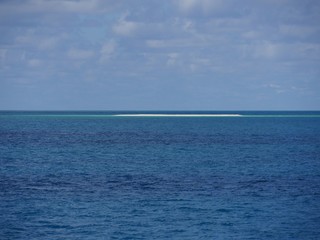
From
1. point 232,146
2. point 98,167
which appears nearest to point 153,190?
point 98,167

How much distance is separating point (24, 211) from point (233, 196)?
15759 millimetres

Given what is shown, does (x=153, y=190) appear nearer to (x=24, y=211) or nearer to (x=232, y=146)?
(x=24, y=211)

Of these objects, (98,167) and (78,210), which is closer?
(78,210)

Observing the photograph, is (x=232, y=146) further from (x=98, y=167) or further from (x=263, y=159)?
(x=98, y=167)

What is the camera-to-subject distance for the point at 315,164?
228 feet

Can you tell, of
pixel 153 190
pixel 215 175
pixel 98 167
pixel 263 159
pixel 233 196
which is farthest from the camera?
pixel 263 159

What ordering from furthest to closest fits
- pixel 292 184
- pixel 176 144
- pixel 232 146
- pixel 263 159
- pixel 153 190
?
1. pixel 176 144
2. pixel 232 146
3. pixel 263 159
4. pixel 292 184
5. pixel 153 190

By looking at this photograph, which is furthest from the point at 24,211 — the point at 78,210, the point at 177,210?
the point at 177,210

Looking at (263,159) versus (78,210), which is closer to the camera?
(78,210)

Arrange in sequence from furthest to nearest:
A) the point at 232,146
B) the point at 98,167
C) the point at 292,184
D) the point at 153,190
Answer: the point at 232,146 < the point at 98,167 < the point at 292,184 < the point at 153,190

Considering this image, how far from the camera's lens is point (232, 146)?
98625 mm

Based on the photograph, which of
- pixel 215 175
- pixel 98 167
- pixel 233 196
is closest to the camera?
pixel 233 196

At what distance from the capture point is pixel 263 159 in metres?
75.8

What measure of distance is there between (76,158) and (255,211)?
4284 centimetres
